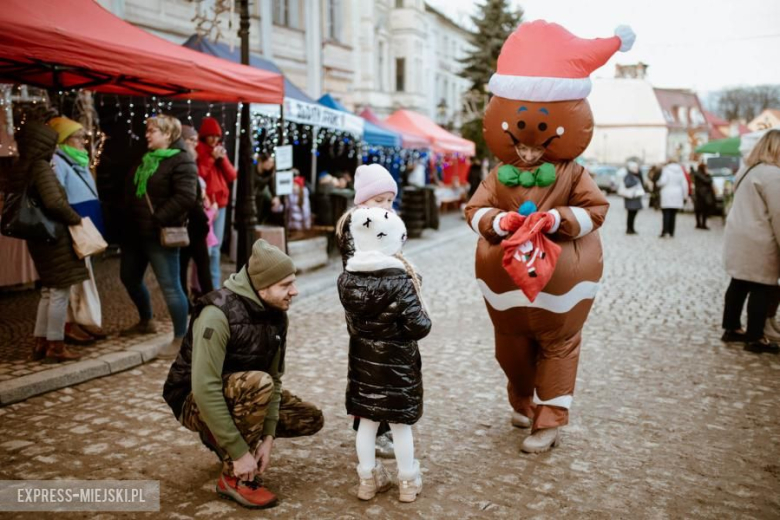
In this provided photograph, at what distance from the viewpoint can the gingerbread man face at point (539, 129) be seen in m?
3.81

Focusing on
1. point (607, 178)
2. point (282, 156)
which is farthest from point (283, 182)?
point (607, 178)

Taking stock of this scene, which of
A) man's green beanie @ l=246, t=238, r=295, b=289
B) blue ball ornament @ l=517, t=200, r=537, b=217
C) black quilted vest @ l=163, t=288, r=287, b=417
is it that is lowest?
black quilted vest @ l=163, t=288, r=287, b=417

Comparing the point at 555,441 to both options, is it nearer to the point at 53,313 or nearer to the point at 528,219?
the point at 528,219

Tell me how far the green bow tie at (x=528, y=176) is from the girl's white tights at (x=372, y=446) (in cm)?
149

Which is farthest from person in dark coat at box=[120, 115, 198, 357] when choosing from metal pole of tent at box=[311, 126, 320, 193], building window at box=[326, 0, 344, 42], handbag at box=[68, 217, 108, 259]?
building window at box=[326, 0, 344, 42]

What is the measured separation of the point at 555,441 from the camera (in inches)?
158

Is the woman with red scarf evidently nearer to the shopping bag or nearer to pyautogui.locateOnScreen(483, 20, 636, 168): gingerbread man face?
the shopping bag

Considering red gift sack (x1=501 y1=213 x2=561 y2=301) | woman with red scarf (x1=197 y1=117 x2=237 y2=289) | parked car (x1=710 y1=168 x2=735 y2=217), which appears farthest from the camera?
parked car (x1=710 y1=168 x2=735 y2=217)

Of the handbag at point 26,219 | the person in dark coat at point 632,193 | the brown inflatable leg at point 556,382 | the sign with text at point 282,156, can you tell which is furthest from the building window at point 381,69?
the brown inflatable leg at point 556,382

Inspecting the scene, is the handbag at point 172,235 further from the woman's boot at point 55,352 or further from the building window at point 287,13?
the building window at point 287,13

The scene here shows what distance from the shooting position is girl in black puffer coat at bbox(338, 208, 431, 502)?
3.17 meters

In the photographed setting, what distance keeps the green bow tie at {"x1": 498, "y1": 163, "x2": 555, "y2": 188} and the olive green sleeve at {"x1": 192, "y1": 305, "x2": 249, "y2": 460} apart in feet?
5.76

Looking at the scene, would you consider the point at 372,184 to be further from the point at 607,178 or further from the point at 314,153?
the point at 607,178

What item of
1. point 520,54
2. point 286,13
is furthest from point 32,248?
point 286,13
